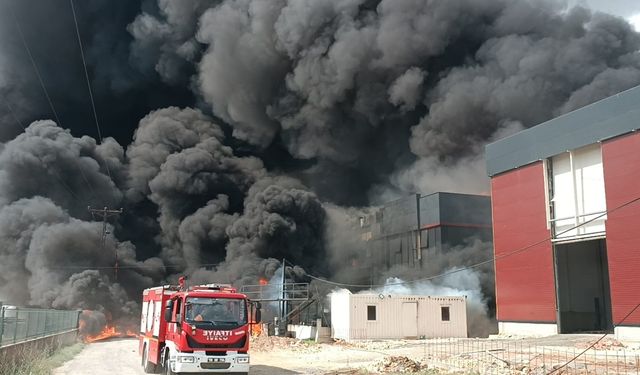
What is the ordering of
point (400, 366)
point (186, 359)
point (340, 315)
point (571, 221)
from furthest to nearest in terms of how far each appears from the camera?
point (340, 315), point (571, 221), point (400, 366), point (186, 359)

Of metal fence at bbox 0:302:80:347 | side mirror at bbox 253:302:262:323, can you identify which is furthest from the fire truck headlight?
metal fence at bbox 0:302:80:347

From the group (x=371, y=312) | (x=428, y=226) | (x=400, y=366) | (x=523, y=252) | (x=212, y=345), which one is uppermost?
(x=428, y=226)

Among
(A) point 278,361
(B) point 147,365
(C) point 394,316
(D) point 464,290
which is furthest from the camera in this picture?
(D) point 464,290

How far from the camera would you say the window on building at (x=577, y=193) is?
27875mm

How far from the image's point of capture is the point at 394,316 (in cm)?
3269

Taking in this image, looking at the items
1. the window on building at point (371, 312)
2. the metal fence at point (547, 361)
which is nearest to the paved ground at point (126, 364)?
Answer: the metal fence at point (547, 361)

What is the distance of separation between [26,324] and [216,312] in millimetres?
7806

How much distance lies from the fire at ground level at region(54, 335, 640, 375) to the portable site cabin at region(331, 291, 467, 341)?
5.87ft

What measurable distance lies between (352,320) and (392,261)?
2587 cm

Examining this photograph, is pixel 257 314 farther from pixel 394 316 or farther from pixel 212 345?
pixel 394 316

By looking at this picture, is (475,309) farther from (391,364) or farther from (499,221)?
(391,364)

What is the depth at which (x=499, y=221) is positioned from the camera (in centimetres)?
3419

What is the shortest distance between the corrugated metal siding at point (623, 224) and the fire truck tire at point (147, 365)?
1962 cm

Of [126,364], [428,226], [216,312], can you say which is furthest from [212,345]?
[428,226]
